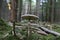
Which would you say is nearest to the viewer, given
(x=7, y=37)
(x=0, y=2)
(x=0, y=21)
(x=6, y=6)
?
(x=7, y=37)

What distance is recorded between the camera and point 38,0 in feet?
70.6

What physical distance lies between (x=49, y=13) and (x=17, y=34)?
44.3ft

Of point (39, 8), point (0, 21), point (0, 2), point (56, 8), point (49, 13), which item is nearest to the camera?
point (0, 21)

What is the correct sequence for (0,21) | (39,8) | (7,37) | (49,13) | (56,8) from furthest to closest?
1. (39,8)
2. (56,8)
3. (49,13)
4. (0,21)
5. (7,37)

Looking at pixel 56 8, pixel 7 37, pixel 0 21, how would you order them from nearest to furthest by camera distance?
pixel 7 37, pixel 0 21, pixel 56 8

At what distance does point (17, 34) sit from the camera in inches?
129

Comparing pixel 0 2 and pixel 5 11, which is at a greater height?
pixel 0 2

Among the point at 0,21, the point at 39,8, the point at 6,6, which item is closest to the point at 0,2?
the point at 6,6

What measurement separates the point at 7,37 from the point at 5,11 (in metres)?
12.4

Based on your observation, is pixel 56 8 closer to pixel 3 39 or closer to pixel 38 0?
pixel 38 0

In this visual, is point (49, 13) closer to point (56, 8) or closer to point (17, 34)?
point (56, 8)

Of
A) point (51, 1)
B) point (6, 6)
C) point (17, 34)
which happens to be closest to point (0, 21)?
point (17, 34)

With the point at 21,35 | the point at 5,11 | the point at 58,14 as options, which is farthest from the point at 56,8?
the point at 21,35

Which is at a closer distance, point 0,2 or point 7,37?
point 7,37
